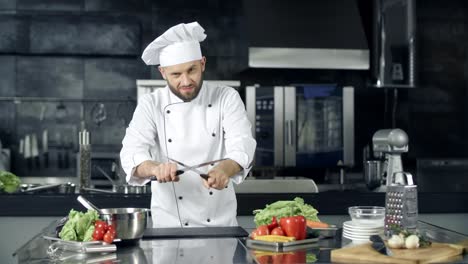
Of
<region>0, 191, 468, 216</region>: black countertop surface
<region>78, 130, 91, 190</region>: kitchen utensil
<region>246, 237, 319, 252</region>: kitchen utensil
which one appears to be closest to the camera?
<region>246, 237, 319, 252</region>: kitchen utensil

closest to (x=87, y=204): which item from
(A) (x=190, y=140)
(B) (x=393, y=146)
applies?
(A) (x=190, y=140)

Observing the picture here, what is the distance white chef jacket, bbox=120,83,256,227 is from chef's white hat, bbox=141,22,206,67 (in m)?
0.23

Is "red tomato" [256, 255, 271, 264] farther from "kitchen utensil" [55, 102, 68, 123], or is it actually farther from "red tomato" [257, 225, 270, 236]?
"kitchen utensil" [55, 102, 68, 123]

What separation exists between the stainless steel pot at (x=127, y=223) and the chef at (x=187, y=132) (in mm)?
650

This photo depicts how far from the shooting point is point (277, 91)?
7.18 m

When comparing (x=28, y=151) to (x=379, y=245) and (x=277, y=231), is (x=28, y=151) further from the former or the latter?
(x=379, y=245)

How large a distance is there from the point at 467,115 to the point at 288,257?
607 centimetres

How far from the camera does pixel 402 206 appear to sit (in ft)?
9.39

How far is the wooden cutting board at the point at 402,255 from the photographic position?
2371mm

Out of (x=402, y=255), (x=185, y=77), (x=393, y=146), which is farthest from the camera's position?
(x=393, y=146)

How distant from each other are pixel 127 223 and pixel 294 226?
62 cm

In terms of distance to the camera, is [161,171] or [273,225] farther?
[161,171]

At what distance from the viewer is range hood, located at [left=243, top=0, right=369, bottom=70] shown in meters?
7.14

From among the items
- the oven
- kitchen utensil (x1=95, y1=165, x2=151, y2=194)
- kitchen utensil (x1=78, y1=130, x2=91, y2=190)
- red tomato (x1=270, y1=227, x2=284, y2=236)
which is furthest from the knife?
the oven
